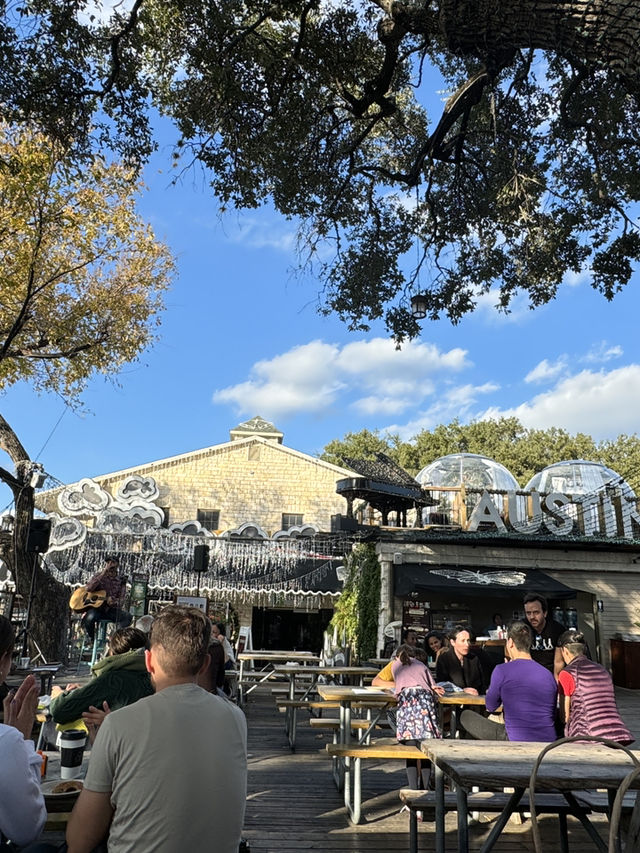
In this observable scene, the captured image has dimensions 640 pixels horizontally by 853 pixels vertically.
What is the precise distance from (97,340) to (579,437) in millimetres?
32438

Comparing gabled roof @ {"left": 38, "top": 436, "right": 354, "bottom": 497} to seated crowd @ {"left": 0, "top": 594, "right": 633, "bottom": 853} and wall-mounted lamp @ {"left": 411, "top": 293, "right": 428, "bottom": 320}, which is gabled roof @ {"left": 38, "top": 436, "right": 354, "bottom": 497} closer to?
wall-mounted lamp @ {"left": 411, "top": 293, "right": 428, "bottom": 320}

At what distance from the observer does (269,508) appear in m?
27.2

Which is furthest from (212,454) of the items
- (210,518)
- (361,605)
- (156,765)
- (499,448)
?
(156,765)

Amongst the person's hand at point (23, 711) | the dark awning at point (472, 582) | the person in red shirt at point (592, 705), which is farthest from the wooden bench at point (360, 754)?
the dark awning at point (472, 582)

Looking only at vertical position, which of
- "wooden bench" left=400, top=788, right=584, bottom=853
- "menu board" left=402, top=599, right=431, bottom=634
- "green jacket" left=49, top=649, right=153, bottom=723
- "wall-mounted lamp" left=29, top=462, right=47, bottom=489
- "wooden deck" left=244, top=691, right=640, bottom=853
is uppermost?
"wall-mounted lamp" left=29, top=462, right=47, bottom=489

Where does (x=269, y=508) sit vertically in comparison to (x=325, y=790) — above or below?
above

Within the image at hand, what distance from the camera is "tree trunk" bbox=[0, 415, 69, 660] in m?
13.4

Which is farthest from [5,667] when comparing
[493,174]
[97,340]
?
[97,340]

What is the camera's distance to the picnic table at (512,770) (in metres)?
2.82

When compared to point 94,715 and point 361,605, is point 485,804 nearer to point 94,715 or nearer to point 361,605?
point 94,715

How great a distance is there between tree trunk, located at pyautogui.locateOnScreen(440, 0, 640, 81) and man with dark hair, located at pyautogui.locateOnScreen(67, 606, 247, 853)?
178 inches

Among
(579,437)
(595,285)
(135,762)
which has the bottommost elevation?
(135,762)

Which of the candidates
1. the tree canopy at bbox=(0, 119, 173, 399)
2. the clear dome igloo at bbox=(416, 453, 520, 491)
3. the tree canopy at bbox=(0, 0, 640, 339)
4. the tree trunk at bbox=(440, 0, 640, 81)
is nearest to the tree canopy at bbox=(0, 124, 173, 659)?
the tree canopy at bbox=(0, 119, 173, 399)

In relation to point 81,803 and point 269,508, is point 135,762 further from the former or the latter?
point 269,508
